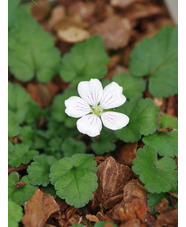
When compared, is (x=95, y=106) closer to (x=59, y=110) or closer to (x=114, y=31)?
(x=59, y=110)

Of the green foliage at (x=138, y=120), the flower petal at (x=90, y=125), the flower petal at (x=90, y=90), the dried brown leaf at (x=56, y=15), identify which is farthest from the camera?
the dried brown leaf at (x=56, y=15)

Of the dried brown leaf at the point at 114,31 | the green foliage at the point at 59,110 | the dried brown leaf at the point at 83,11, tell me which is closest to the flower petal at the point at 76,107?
the green foliage at the point at 59,110

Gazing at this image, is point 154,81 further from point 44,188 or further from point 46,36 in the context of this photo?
point 44,188

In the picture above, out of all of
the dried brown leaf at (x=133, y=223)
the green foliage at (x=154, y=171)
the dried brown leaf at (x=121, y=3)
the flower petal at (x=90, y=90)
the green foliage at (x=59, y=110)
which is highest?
the dried brown leaf at (x=121, y=3)

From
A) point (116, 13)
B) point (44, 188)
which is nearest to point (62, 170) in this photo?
point (44, 188)

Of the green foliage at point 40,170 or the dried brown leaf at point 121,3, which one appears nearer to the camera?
the green foliage at point 40,170

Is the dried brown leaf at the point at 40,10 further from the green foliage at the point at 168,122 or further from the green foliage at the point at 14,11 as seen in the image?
the green foliage at the point at 168,122
